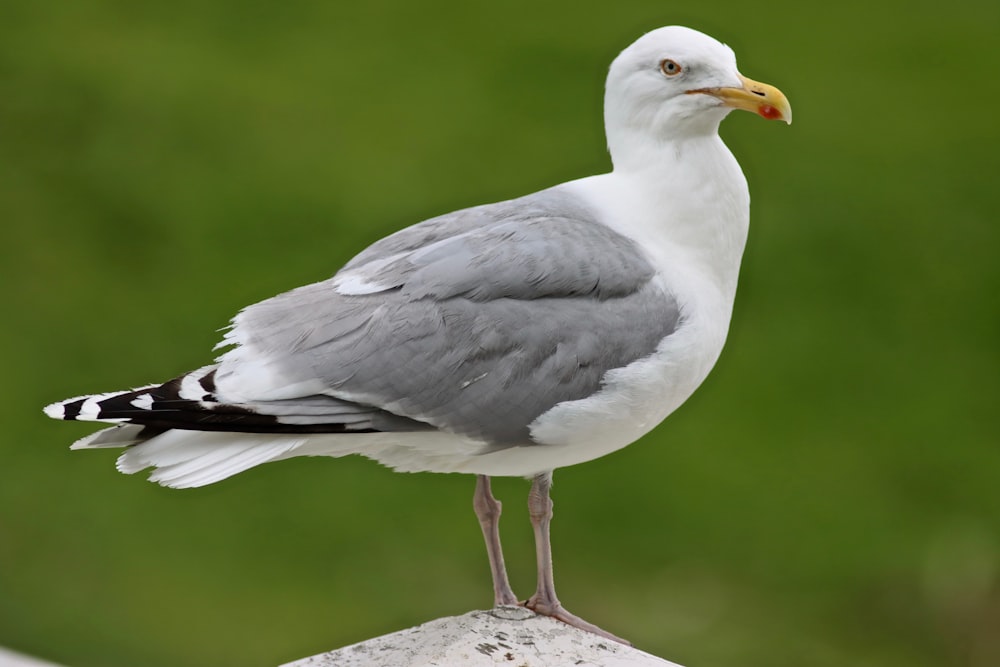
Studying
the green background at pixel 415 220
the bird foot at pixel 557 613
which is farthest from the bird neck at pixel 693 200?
the green background at pixel 415 220

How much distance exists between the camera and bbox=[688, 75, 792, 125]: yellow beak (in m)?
3.09

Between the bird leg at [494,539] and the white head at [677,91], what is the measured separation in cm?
80

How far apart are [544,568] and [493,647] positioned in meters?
0.27

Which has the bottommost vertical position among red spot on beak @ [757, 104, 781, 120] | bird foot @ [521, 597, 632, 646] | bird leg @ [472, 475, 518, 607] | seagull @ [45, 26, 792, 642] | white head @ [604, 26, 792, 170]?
bird foot @ [521, 597, 632, 646]

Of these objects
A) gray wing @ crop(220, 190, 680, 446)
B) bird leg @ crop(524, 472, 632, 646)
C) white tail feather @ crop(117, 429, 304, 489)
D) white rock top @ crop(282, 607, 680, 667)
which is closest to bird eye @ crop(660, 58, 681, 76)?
gray wing @ crop(220, 190, 680, 446)

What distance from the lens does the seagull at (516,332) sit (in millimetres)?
2887

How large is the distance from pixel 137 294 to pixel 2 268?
68cm

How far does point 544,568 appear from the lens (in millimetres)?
3299

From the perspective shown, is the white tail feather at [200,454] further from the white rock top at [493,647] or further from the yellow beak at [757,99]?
the yellow beak at [757,99]

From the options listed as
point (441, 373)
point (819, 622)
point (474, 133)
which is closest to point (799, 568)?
point (819, 622)

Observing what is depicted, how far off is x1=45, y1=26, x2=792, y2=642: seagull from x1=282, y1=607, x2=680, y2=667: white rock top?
9 centimetres

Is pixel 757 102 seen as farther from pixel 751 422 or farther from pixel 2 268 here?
pixel 2 268

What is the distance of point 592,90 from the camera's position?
7.94m

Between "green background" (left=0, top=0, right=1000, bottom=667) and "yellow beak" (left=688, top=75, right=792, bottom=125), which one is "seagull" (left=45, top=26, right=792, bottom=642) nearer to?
"yellow beak" (left=688, top=75, right=792, bottom=125)
